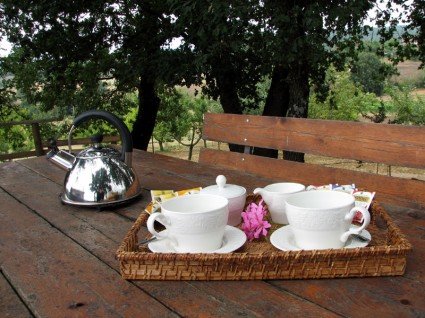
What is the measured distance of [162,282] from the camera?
790 mm

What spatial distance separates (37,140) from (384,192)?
460cm

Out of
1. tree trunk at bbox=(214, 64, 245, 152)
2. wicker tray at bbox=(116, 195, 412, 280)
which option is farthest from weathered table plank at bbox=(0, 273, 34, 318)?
tree trunk at bbox=(214, 64, 245, 152)

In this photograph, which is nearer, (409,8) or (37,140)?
(37,140)

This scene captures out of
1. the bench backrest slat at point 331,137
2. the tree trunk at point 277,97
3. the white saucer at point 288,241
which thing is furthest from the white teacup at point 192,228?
the tree trunk at point 277,97

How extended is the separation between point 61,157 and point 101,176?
0.85 ft

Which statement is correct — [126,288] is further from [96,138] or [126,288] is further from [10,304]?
[96,138]

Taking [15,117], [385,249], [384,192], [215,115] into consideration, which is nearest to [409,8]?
[215,115]

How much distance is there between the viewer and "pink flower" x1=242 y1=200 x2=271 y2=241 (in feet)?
3.07

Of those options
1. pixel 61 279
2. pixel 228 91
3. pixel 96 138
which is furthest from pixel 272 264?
pixel 228 91

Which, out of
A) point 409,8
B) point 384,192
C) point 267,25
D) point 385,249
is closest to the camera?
point 385,249

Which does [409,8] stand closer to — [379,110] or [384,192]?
[384,192]

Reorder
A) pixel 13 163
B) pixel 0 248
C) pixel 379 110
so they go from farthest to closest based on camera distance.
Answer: pixel 379 110
pixel 13 163
pixel 0 248

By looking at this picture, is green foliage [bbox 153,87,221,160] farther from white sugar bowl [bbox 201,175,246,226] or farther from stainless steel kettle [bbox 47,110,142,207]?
white sugar bowl [bbox 201,175,246,226]

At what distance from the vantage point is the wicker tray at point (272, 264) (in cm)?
76
